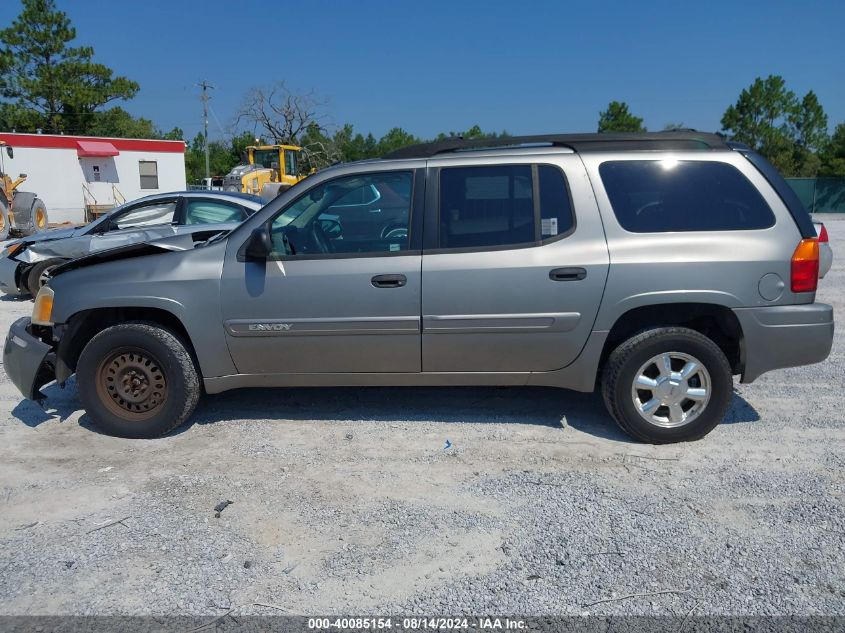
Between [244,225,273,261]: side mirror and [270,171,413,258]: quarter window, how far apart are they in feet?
0.32

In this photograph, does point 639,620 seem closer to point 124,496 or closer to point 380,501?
point 380,501

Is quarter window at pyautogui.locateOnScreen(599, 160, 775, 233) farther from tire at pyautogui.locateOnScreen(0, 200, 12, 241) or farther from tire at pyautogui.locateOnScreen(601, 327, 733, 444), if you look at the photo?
tire at pyautogui.locateOnScreen(0, 200, 12, 241)

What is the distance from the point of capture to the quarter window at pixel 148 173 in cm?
3319

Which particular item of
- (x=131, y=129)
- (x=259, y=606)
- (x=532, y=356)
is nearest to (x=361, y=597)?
(x=259, y=606)

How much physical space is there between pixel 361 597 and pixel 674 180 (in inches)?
125

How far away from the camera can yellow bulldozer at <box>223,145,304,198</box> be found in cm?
2530

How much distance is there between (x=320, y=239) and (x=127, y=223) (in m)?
5.82

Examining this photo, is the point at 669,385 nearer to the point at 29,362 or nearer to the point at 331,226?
the point at 331,226

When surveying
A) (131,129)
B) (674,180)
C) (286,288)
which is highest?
(131,129)

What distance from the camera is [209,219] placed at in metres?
9.42

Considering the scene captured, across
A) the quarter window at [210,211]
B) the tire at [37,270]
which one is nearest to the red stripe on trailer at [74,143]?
the tire at [37,270]

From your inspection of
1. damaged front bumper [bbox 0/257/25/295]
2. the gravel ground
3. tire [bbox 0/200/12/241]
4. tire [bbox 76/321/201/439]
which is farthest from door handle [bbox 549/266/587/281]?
tire [bbox 0/200/12/241]

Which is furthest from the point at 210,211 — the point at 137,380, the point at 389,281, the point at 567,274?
the point at 567,274

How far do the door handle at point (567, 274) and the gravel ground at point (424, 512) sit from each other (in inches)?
42.6
